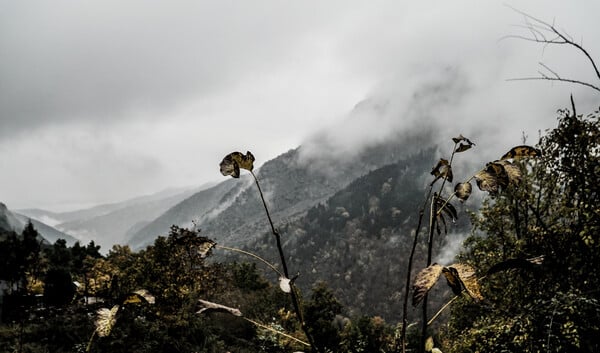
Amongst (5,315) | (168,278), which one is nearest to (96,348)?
(168,278)

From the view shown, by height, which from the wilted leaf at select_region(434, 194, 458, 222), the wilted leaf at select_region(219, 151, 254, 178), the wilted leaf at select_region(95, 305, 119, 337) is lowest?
the wilted leaf at select_region(95, 305, 119, 337)

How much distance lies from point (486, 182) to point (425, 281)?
566 mm

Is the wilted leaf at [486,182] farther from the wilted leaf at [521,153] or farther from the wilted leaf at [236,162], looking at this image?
the wilted leaf at [236,162]

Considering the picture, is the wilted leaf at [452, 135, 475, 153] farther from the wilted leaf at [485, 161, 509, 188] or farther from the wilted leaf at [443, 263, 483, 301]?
the wilted leaf at [443, 263, 483, 301]

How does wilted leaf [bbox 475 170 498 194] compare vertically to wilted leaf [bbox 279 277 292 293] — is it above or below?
above

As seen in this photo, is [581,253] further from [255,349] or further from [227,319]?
[227,319]

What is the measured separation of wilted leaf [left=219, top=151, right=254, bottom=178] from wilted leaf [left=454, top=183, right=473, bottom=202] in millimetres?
929

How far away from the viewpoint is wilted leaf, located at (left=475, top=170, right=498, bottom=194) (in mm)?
1578

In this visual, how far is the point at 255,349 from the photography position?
24594 millimetres

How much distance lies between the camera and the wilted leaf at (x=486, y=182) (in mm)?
1578

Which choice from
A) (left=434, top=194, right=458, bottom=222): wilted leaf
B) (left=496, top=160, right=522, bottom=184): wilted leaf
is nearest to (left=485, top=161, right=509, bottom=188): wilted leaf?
(left=496, top=160, right=522, bottom=184): wilted leaf

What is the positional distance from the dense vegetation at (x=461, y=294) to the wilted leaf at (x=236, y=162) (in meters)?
0.33

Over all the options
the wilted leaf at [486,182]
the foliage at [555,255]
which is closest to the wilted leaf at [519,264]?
the wilted leaf at [486,182]

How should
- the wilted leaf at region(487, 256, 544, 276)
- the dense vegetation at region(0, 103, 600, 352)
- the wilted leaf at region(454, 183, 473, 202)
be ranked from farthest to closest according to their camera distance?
the dense vegetation at region(0, 103, 600, 352) < the wilted leaf at region(454, 183, 473, 202) < the wilted leaf at region(487, 256, 544, 276)
